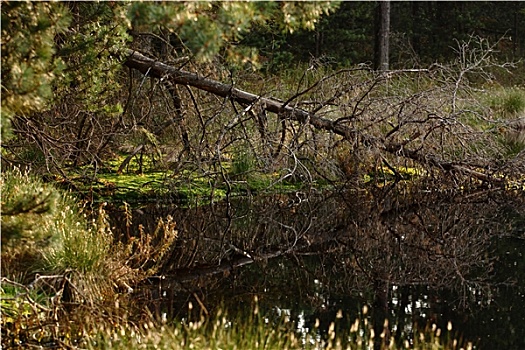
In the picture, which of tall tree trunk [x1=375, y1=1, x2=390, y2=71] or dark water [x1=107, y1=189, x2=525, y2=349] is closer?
dark water [x1=107, y1=189, x2=525, y2=349]

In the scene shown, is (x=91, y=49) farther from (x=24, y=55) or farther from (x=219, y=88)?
(x=219, y=88)

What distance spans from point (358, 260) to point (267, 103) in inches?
99.5

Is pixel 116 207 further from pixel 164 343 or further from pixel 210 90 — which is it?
pixel 164 343

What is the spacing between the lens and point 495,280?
6293 millimetres

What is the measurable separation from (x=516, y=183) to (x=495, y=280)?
4.76 m

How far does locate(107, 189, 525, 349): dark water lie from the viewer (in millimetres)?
5410

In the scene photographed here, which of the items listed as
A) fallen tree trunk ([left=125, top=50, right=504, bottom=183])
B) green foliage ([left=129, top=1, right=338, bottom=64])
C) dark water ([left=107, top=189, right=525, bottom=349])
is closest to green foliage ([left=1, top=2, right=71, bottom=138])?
green foliage ([left=129, top=1, right=338, bottom=64])

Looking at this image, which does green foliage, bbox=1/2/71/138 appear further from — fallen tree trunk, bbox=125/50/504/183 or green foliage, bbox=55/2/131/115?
fallen tree trunk, bbox=125/50/504/183

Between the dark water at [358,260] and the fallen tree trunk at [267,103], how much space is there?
51cm

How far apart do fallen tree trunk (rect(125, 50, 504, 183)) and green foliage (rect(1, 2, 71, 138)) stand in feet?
13.7

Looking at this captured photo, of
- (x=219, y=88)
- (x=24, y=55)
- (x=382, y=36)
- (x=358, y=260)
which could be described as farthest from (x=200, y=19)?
(x=382, y=36)

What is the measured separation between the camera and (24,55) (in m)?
3.60

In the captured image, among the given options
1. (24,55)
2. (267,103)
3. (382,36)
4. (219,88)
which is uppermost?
(382,36)

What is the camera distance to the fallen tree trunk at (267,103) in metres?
8.15
